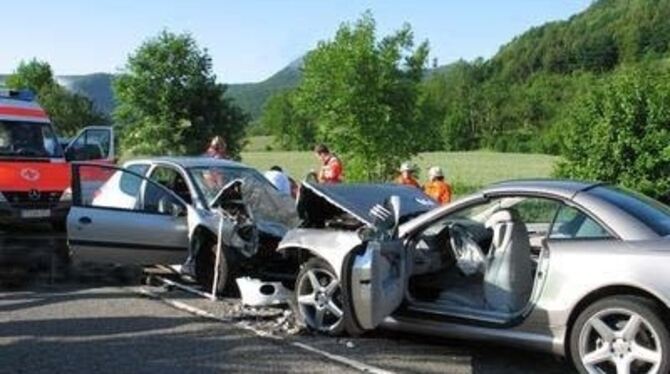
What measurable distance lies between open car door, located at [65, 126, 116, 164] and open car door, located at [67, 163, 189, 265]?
474 centimetres

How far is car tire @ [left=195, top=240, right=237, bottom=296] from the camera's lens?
9.38 m

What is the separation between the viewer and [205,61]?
123 ft

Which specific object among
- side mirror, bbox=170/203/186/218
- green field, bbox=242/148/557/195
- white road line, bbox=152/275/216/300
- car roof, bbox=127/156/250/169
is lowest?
green field, bbox=242/148/557/195

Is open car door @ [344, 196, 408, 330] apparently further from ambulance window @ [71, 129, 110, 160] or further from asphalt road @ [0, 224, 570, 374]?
ambulance window @ [71, 129, 110, 160]

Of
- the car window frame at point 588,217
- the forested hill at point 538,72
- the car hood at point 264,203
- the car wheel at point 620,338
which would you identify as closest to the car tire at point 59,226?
the car hood at point 264,203

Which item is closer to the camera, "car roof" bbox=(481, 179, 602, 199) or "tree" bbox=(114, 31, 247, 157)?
"car roof" bbox=(481, 179, 602, 199)

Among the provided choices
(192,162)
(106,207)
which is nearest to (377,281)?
(106,207)

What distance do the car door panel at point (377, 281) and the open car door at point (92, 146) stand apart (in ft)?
27.9

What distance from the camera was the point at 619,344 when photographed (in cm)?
585

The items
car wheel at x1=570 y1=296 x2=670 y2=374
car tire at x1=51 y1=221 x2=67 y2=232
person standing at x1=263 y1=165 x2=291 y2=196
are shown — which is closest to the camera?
car wheel at x1=570 y1=296 x2=670 y2=374

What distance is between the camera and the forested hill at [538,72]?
96375 millimetres

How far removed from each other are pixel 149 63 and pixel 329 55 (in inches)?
347

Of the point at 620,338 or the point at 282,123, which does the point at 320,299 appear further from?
the point at 282,123

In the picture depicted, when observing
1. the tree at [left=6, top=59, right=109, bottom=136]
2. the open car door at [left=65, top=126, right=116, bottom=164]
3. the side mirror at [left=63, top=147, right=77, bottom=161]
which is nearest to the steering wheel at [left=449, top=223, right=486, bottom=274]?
the open car door at [left=65, top=126, right=116, bottom=164]
